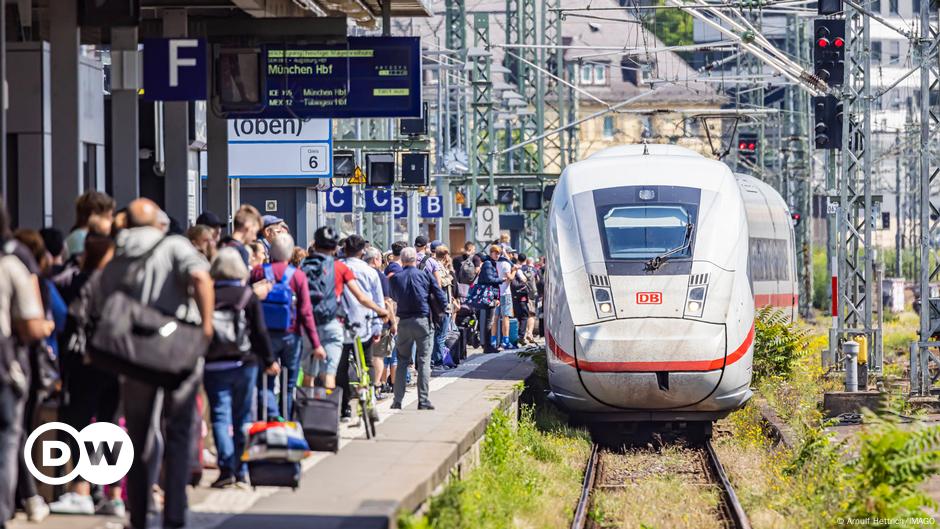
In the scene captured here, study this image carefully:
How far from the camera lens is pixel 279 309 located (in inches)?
481

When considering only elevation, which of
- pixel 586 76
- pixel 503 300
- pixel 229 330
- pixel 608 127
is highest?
pixel 586 76

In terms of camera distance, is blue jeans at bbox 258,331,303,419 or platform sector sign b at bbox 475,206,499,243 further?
platform sector sign b at bbox 475,206,499,243

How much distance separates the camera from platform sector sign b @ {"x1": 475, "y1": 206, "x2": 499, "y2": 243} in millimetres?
34469

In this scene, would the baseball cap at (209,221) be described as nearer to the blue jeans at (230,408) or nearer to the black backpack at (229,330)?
the blue jeans at (230,408)

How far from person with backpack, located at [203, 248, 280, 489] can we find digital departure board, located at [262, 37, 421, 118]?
632 cm

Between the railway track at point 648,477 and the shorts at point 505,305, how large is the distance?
28.8 ft

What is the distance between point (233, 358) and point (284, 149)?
11076 millimetres

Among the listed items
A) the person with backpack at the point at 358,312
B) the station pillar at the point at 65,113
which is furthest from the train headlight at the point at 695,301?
the station pillar at the point at 65,113

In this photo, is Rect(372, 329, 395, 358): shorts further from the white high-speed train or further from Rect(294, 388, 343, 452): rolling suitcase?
Rect(294, 388, 343, 452): rolling suitcase

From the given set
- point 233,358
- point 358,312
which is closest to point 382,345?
point 358,312

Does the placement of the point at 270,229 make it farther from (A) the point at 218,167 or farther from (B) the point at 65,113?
(A) the point at 218,167

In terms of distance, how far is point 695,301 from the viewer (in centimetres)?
1711

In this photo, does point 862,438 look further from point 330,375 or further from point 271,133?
point 271,133

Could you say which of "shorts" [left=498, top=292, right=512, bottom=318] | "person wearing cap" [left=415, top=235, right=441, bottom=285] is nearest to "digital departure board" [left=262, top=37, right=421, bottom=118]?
"person wearing cap" [left=415, top=235, right=441, bottom=285]
